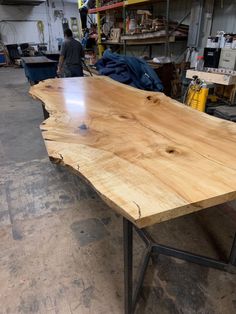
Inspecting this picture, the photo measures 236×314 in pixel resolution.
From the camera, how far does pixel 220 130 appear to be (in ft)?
3.67

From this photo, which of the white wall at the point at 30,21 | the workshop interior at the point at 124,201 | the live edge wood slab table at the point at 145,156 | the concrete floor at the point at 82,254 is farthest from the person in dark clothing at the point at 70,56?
the white wall at the point at 30,21

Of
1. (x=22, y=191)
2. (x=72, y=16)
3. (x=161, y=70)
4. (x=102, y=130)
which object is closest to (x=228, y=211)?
(x=102, y=130)

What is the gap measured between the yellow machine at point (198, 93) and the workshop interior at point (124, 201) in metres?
0.01

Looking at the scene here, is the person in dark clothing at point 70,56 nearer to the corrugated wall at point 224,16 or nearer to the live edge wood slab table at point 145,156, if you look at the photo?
the corrugated wall at point 224,16

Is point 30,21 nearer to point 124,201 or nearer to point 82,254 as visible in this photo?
point 82,254

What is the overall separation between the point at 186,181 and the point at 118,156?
0.27 m

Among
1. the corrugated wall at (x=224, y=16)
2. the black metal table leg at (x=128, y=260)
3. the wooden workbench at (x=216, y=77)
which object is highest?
the corrugated wall at (x=224, y=16)

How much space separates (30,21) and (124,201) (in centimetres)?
1200

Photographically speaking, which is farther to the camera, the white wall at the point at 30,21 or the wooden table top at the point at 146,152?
the white wall at the point at 30,21

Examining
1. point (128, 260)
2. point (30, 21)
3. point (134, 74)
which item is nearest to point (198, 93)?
point (134, 74)

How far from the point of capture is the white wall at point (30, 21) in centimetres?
1014

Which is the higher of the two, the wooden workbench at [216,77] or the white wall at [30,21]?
the white wall at [30,21]

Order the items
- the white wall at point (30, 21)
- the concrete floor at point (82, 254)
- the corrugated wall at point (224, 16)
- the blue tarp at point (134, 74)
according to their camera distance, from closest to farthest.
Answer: the concrete floor at point (82, 254), the blue tarp at point (134, 74), the corrugated wall at point (224, 16), the white wall at point (30, 21)

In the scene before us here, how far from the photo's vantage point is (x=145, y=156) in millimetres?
888
